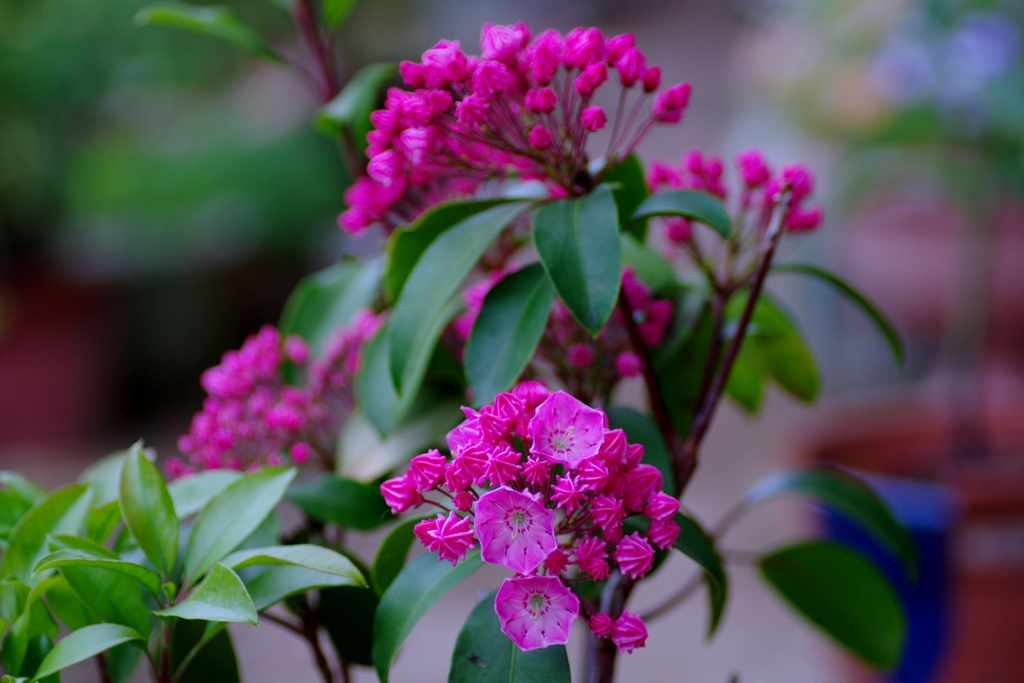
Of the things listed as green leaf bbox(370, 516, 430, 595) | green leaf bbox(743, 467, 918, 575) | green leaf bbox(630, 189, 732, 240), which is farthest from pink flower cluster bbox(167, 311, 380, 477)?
green leaf bbox(743, 467, 918, 575)

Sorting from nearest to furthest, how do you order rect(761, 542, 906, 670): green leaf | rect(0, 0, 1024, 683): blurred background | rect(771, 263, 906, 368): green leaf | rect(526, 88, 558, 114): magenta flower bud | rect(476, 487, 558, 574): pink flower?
rect(476, 487, 558, 574): pink flower
rect(526, 88, 558, 114): magenta flower bud
rect(771, 263, 906, 368): green leaf
rect(761, 542, 906, 670): green leaf
rect(0, 0, 1024, 683): blurred background

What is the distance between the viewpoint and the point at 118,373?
2637 millimetres

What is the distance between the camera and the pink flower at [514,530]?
384 millimetres

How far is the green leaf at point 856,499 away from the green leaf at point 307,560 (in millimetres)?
Answer: 417

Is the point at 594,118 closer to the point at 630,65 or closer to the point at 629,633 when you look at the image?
the point at 630,65

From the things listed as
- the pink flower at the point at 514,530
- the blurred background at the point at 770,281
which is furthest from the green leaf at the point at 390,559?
the blurred background at the point at 770,281

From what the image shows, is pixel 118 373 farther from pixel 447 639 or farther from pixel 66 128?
pixel 447 639

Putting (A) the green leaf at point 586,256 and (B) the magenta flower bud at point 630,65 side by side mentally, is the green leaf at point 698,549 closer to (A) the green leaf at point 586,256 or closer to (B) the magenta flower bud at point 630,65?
(A) the green leaf at point 586,256

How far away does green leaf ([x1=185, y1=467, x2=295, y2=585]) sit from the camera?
0.49 meters

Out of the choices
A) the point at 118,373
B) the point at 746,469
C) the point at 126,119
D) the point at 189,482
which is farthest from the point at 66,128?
the point at 189,482

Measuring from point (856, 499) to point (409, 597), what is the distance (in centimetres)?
39

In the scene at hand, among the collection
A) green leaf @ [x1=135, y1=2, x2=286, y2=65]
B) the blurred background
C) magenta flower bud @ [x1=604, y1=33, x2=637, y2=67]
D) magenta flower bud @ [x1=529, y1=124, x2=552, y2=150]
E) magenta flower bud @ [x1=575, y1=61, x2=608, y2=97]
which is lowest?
the blurred background

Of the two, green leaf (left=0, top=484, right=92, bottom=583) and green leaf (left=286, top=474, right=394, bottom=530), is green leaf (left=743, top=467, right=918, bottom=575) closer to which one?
green leaf (left=286, top=474, right=394, bottom=530)

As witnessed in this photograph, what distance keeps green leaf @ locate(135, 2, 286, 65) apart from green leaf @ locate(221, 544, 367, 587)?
1.36ft
